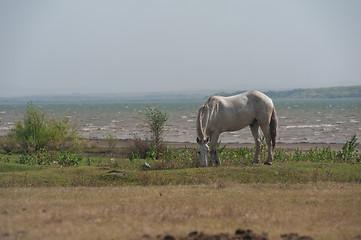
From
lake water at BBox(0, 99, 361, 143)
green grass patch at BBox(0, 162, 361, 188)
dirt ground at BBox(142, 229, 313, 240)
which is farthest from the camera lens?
lake water at BBox(0, 99, 361, 143)

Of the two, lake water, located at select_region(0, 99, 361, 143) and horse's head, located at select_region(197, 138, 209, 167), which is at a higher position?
horse's head, located at select_region(197, 138, 209, 167)

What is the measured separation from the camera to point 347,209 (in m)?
9.24

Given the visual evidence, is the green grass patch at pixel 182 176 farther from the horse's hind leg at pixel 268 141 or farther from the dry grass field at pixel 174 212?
the dry grass field at pixel 174 212

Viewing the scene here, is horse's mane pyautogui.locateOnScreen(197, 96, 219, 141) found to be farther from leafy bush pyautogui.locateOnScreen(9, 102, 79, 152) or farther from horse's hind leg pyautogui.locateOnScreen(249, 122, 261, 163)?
leafy bush pyautogui.locateOnScreen(9, 102, 79, 152)

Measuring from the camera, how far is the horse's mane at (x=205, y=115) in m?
15.6

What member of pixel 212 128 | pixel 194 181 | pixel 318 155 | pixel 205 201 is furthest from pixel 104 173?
pixel 318 155

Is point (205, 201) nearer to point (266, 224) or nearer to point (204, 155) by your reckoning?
point (266, 224)

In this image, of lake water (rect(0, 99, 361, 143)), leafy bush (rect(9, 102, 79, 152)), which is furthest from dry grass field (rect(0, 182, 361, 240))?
lake water (rect(0, 99, 361, 143))

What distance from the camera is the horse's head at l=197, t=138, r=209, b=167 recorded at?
1562 centimetres

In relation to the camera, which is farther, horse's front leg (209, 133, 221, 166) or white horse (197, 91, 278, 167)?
horse's front leg (209, 133, 221, 166)

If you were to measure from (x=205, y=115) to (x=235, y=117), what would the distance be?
133 cm

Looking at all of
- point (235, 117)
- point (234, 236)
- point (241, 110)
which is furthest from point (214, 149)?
point (234, 236)

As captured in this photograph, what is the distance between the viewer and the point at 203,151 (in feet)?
51.7

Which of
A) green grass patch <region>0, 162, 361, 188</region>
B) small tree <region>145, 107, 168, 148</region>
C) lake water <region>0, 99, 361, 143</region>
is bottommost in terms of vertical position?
lake water <region>0, 99, 361, 143</region>
